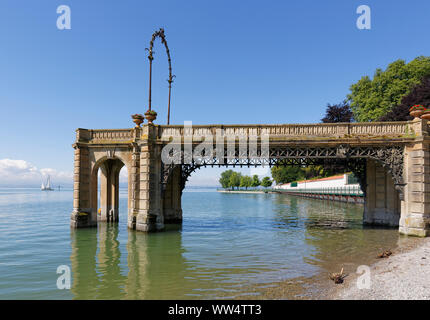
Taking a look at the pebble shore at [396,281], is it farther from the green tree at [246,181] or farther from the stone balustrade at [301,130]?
the green tree at [246,181]

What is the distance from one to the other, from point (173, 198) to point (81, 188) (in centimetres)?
742

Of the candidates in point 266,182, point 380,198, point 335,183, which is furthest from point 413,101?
point 266,182

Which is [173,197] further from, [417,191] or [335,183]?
[335,183]

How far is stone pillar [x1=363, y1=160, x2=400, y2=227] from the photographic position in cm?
2119

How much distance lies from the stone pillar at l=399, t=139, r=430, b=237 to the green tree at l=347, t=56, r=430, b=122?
2802cm

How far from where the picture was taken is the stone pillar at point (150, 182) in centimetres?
1984

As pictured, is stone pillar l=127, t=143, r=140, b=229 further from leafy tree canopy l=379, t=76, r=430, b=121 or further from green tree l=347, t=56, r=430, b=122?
green tree l=347, t=56, r=430, b=122

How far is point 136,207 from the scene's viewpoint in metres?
20.6

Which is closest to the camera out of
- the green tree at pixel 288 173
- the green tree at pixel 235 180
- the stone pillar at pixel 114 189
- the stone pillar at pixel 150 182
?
the stone pillar at pixel 150 182

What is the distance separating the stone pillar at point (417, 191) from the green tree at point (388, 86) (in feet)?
91.9

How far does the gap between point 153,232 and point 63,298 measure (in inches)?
434
